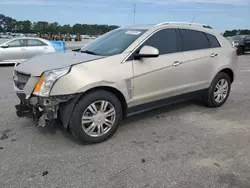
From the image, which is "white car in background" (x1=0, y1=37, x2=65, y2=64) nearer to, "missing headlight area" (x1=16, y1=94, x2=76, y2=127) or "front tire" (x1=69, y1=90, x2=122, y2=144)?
"missing headlight area" (x1=16, y1=94, x2=76, y2=127)

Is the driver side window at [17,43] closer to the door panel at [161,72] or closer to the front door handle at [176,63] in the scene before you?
the door panel at [161,72]

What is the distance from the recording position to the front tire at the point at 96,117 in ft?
12.2

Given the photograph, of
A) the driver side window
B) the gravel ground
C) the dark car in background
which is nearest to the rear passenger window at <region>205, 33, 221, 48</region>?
the gravel ground

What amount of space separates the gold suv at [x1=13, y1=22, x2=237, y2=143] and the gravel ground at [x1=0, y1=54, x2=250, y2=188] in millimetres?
354

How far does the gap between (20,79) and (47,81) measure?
679mm

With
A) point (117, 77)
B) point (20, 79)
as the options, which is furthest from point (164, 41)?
point (20, 79)

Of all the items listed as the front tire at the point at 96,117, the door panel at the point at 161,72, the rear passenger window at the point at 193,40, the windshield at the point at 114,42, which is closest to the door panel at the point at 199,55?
the rear passenger window at the point at 193,40

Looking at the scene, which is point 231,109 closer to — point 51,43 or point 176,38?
point 176,38

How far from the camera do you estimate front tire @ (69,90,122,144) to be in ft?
12.2

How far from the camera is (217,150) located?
3.78 meters

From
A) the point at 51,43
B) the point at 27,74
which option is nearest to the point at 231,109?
the point at 27,74

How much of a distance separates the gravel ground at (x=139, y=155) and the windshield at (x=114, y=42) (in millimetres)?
1263

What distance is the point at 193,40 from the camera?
5137 mm

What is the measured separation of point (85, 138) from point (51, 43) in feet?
36.9
